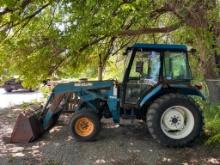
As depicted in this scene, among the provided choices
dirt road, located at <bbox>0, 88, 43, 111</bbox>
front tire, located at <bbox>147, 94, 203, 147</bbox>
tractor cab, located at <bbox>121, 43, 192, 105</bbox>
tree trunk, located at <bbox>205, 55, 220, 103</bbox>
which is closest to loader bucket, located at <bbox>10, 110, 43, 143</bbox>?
tractor cab, located at <bbox>121, 43, 192, 105</bbox>

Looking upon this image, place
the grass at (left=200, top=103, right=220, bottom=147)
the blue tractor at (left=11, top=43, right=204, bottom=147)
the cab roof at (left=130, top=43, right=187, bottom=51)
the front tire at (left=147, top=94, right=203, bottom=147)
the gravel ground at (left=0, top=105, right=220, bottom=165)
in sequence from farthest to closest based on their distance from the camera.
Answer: the cab roof at (left=130, top=43, right=187, bottom=51), the blue tractor at (left=11, top=43, right=204, bottom=147), the front tire at (left=147, top=94, right=203, bottom=147), the grass at (left=200, top=103, right=220, bottom=147), the gravel ground at (left=0, top=105, right=220, bottom=165)

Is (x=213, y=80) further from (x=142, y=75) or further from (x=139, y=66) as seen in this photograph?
(x=139, y=66)

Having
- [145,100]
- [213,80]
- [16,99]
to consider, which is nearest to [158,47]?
[145,100]

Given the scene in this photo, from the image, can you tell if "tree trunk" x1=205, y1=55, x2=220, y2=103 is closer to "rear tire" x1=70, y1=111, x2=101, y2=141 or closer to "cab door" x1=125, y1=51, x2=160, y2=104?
"cab door" x1=125, y1=51, x2=160, y2=104

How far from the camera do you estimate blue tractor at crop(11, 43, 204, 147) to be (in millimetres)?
7535

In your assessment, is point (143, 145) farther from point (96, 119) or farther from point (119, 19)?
point (119, 19)


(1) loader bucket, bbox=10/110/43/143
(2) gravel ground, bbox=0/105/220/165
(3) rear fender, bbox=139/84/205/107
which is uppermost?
(3) rear fender, bbox=139/84/205/107

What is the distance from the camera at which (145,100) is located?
7.74 metres

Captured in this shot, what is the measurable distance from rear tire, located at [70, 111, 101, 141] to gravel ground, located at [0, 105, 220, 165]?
18 cm

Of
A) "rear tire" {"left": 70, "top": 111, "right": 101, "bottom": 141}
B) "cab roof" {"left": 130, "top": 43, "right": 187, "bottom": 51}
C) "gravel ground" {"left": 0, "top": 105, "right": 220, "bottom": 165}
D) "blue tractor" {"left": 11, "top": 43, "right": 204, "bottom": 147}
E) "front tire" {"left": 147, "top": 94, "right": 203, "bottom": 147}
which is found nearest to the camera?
"gravel ground" {"left": 0, "top": 105, "right": 220, "bottom": 165}

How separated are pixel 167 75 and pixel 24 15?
3.51 metres

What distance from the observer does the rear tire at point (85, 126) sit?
774 centimetres

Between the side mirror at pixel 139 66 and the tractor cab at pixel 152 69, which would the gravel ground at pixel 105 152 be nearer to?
the tractor cab at pixel 152 69

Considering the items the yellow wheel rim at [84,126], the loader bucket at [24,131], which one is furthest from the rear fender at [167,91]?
the loader bucket at [24,131]
